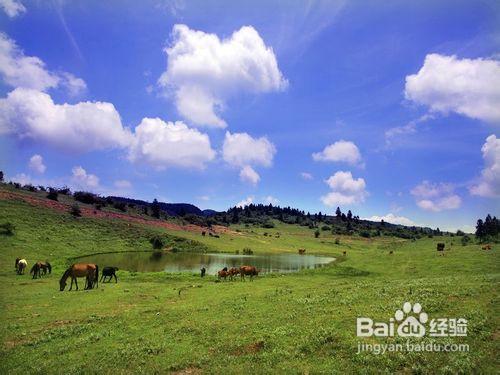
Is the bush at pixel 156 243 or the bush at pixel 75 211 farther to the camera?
the bush at pixel 156 243

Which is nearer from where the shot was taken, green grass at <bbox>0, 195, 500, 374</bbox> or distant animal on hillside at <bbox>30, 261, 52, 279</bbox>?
green grass at <bbox>0, 195, 500, 374</bbox>

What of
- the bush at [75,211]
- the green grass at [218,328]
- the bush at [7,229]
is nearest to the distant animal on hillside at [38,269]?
the green grass at [218,328]

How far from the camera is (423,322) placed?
18281 millimetres

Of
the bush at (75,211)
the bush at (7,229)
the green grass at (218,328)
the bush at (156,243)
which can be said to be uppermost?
the bush at (75,211)

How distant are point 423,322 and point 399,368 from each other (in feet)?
16.8

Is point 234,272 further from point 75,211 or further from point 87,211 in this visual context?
point 87,211

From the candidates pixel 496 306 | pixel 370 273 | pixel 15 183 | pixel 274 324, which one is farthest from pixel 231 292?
pixel 15 183

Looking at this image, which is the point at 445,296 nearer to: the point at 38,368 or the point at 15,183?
the point at 38,368

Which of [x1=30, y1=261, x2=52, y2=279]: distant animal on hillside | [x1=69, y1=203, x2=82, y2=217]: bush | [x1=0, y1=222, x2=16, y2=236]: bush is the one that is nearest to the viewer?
[x1=30, y1=261, x2=52, y2=279]: distant animal on hillside

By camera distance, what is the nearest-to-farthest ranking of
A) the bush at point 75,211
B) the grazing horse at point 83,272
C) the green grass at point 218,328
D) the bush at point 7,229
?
the green grass at point 218,328
the grazing horse at point 83,272
the bush at point 7,229
the bush at point 75,211

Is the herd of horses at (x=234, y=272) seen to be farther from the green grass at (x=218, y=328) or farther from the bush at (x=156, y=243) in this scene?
the bush at (x=156, y=243)

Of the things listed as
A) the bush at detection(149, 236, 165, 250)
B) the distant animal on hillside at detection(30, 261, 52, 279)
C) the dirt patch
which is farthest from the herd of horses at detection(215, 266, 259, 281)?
the dirt patch

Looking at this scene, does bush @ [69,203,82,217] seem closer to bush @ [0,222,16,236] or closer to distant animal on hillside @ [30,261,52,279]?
bush @ [0,222,16,236]

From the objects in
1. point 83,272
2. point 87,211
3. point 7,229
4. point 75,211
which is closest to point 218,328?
point 83,272
